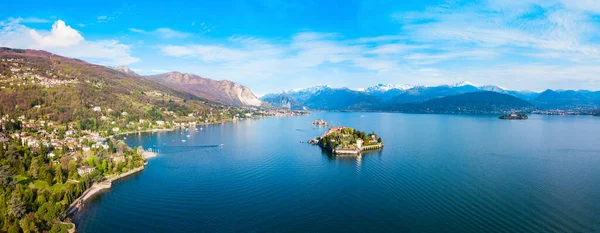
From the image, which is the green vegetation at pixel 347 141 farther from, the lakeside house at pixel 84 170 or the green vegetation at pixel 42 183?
the lakeside house at pixel 84 170

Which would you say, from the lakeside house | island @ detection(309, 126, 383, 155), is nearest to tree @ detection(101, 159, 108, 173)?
the lakeside house

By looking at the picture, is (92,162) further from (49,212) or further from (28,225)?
(28,225)

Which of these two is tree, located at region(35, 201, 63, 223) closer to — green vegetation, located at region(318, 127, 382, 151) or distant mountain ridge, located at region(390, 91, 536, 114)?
green vegetation, located at region(318, 127, 382, 151)

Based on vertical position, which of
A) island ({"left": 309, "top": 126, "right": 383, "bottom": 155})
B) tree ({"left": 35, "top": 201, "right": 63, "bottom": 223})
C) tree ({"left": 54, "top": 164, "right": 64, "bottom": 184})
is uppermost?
island ({"left": 309, "top": 126, "right": 383, "bottom": 155})

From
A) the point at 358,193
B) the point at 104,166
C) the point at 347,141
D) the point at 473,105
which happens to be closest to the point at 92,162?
the point at 104,166

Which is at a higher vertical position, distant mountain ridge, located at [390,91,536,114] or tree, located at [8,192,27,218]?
distant mountain ridge, located at [390,91,536,114]

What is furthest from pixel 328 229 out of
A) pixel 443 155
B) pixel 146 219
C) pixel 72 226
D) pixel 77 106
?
pixel 77 106

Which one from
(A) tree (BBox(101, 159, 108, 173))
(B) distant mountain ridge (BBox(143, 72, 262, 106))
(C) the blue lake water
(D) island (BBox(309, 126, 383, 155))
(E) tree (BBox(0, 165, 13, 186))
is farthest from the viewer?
(B) distant mountain ridge (BBox(143, 72, 262, 106))

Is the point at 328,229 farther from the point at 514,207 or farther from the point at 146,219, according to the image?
the point at 514,207
